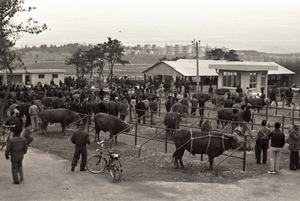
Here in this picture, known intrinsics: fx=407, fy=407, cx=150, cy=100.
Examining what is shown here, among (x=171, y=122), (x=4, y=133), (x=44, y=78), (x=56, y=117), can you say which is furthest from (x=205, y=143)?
(x=44, y=78)

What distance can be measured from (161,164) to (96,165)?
229 cm

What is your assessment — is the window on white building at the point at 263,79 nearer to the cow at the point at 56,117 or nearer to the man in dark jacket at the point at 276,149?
the cow at the point at 56,117

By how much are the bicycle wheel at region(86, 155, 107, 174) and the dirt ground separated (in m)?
0.72

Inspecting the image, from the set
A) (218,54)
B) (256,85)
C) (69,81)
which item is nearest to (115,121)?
(256,85)

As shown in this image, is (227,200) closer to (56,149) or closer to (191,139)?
(191,139)

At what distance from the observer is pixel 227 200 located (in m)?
10.2

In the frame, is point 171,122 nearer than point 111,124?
No

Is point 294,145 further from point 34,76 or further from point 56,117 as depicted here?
point 34,76

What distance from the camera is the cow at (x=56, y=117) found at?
60.6 ft

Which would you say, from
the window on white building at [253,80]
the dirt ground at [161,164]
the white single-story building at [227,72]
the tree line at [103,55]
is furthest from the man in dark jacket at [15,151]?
the tree line at [103,55]

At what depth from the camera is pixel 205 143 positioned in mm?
12773

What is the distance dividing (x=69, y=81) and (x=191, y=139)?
30.8m

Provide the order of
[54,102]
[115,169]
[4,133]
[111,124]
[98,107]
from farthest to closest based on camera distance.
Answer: [54,102]
[98,107]
[111,124]
[4,133]
[115,169]

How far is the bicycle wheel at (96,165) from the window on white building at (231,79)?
2541cm
